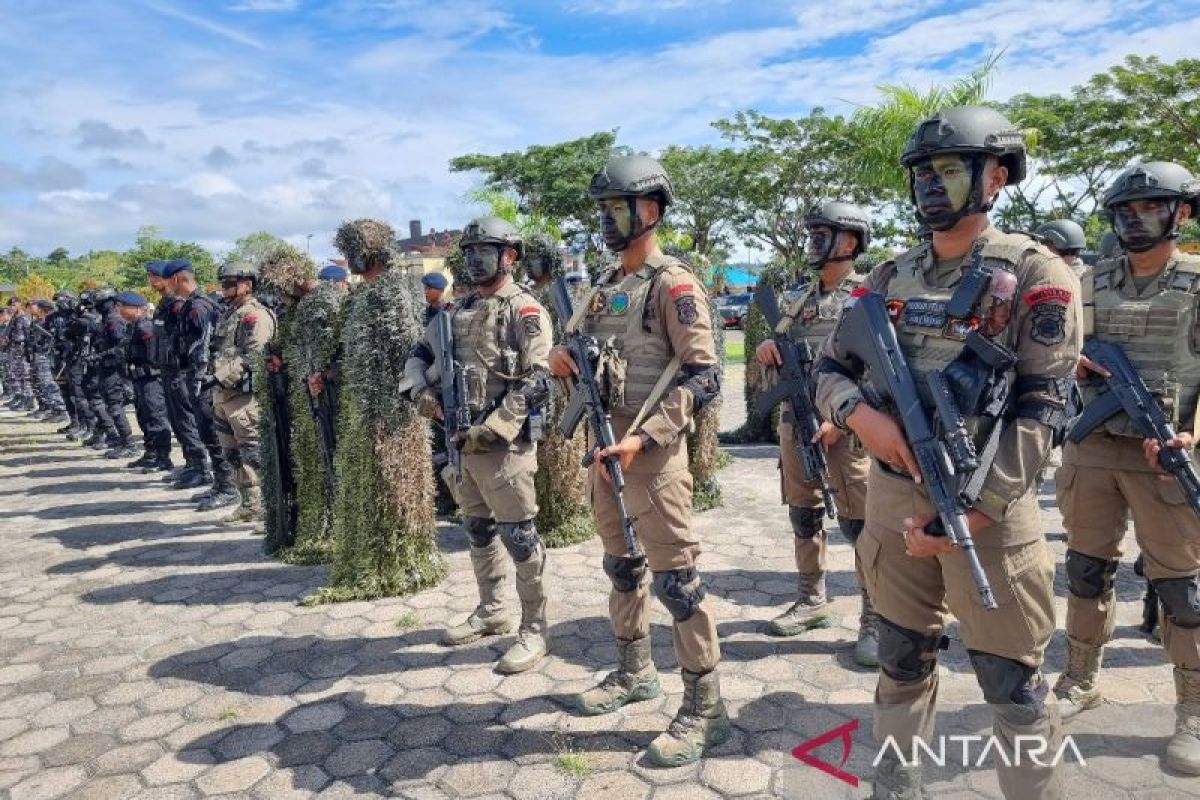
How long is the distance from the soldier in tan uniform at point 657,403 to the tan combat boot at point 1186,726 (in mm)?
1884

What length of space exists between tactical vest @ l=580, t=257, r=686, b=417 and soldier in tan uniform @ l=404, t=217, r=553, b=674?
3.07 ft

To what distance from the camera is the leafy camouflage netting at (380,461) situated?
539 centimetres

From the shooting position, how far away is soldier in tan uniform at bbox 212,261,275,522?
730 cm

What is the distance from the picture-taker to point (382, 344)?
5371 millimetres

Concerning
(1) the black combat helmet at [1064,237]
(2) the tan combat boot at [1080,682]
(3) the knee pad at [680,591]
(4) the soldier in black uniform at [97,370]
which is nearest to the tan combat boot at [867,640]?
(2) the tan combat boot at [1080,682]

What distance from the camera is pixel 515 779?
3.37 meters

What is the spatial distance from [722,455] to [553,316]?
13.0 feet

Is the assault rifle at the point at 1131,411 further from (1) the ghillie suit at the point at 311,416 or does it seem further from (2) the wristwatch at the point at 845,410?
(1) the ghillie suit at the point at 311,416

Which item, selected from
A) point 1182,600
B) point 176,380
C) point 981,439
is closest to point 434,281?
point 176,380

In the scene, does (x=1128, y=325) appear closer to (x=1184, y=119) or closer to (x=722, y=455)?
(x=722, y=455)

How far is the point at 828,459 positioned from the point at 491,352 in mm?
→ 2108

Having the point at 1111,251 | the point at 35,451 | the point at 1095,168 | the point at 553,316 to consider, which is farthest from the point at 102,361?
the point at 1095,168

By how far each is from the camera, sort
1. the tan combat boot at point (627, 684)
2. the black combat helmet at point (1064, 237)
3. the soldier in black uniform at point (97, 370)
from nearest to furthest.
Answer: the tan combat boot at point (627, 684)
the black combat helmet at point (1064, 237)
the soldier in black uniform at point (97, 370)

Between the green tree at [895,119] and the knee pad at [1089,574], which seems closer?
the knee pad at [1089,574]
